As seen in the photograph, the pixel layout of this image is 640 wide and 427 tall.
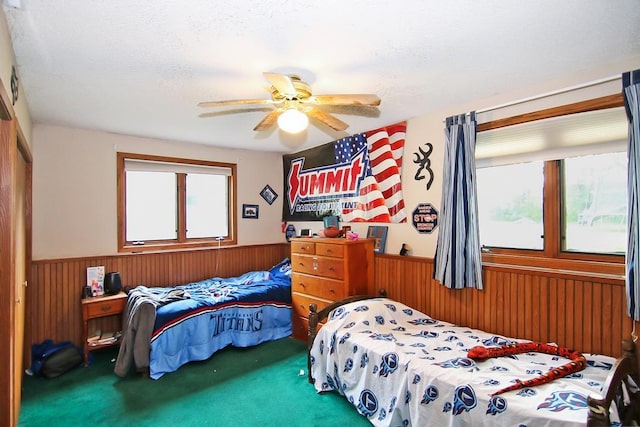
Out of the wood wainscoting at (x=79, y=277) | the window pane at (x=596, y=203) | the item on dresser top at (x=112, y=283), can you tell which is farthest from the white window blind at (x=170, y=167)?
the window pane at (x=596, y=203)

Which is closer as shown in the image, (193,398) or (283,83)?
(283,83)

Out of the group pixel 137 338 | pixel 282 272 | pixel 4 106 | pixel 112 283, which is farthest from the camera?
pixel 282 272

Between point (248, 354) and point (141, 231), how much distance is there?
2.02 m

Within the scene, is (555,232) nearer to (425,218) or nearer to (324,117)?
(425,218)

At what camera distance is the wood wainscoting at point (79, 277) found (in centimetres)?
328

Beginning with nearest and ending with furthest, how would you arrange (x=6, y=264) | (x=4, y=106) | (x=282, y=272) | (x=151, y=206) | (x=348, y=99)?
(x=4, y=106), (x=6, y=264), (x=348, y=99), (x=151, y=206), (x=282, y=272)

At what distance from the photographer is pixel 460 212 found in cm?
274

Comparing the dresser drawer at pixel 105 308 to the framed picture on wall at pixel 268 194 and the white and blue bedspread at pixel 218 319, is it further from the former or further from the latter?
the framed picture on wall at pixel 268 194

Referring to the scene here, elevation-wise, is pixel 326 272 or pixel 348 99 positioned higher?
pixel 348 99

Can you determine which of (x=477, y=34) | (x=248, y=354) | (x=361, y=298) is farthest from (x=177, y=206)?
(x=477, y=34)

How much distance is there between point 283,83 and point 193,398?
2509 mm

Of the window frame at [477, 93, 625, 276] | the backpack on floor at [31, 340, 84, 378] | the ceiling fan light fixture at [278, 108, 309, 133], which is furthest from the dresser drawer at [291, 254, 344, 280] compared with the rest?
the backpack on floor at [31, 340, 84, 378]

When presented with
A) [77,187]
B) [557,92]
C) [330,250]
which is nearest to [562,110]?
[557,92]

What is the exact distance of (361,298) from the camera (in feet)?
10.4
